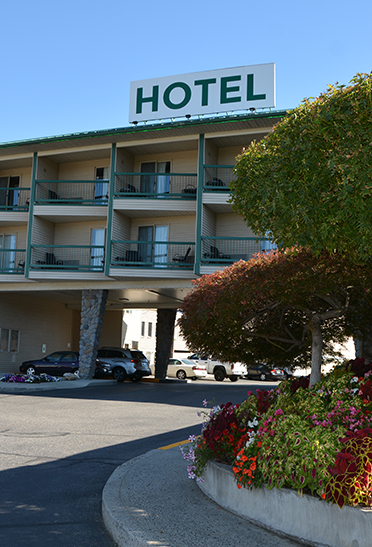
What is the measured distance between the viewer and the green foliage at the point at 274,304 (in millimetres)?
6859

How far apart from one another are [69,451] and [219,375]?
27729 mm

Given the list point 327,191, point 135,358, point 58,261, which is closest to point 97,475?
point 327,191

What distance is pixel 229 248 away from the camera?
23672 millimetres

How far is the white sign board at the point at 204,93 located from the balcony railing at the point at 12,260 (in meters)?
8.63

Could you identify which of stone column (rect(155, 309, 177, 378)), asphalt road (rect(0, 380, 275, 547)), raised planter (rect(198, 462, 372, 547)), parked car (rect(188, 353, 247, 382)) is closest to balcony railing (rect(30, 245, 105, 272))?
stone column (rect(155, 309, 177, 378))

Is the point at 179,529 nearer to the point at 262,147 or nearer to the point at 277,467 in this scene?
the point at 277,467

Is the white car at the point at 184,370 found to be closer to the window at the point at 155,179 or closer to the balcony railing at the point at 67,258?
the balcony railing at the point at 67,258

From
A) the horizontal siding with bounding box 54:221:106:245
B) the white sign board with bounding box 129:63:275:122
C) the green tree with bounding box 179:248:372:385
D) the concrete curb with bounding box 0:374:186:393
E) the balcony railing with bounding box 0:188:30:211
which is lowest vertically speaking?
the concrete curb with bounding box 0:374:186:393

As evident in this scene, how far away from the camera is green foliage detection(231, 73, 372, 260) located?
523 centimetres

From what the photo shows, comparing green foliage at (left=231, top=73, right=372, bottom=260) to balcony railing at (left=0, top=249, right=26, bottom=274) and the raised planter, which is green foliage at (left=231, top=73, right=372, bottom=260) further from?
balcony railing at (left=0, top=249, right=26, bottom=274)

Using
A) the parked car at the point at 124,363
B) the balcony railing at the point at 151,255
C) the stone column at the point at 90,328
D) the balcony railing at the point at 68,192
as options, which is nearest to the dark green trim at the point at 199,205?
the balcony railing at the point at 151,255

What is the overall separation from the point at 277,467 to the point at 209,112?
21.5 meters

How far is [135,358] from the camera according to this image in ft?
91.5

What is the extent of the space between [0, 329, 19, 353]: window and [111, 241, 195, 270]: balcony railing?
858cm
